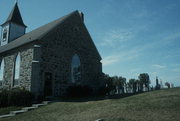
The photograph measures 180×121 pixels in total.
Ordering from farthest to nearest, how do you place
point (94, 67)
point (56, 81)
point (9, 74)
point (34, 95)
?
1. point (94, 67)
2. point (9, 74)
3. point (56, 81)
4. point (34, 95)

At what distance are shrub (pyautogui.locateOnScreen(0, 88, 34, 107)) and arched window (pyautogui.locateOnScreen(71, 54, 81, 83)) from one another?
22.2 feet

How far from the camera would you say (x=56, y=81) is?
742 inches

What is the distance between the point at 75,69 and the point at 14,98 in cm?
847

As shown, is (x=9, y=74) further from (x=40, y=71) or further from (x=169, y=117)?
(x=169, y=117)

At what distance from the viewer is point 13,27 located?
101ft

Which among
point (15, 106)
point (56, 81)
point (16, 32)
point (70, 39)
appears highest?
point (16, 32)

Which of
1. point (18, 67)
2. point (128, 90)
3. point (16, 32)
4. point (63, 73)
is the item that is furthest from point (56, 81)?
point (16, 32)

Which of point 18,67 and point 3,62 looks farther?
point 3,62

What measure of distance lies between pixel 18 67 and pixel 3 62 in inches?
151

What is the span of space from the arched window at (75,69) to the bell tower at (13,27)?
46.5 feet

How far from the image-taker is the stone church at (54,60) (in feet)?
57.5

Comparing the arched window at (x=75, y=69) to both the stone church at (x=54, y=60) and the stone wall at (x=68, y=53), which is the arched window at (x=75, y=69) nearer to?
the stone church at (x=54, y=60)

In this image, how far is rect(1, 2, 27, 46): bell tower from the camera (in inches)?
1192

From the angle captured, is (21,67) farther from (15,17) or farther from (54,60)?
(15,17)
